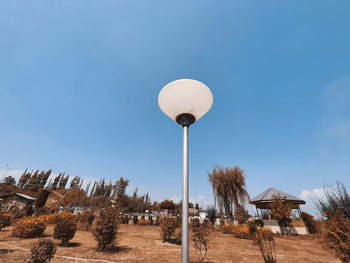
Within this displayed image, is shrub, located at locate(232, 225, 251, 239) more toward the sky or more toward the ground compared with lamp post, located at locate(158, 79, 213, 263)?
more toward the ground

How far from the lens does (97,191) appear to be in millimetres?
52844

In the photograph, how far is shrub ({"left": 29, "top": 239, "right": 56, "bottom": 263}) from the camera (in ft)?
11.6

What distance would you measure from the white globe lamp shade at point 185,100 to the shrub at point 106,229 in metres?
5.98

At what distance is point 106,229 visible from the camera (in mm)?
5938

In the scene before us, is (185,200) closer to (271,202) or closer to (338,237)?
(338,237)

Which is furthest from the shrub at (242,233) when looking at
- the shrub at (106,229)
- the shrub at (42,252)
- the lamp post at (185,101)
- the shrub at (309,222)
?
the lamp post at (185,101)

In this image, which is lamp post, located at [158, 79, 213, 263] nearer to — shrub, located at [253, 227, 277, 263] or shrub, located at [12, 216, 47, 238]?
shrub, located at [253, 227, 277, 263]

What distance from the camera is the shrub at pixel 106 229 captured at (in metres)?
5.80

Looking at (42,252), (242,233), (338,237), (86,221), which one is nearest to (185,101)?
(42,252)

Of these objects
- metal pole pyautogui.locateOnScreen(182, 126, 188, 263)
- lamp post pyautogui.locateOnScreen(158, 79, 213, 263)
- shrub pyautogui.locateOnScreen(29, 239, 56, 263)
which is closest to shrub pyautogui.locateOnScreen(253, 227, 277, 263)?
metal pole pyautogui.locateOnScreen(182, 126, 188, 263)

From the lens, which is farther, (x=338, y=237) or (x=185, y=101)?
(x=338, y=237)

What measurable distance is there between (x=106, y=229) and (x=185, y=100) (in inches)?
253

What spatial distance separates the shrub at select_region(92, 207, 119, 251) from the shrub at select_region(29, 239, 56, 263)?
2.26m

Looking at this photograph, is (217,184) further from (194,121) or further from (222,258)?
(194,121)
